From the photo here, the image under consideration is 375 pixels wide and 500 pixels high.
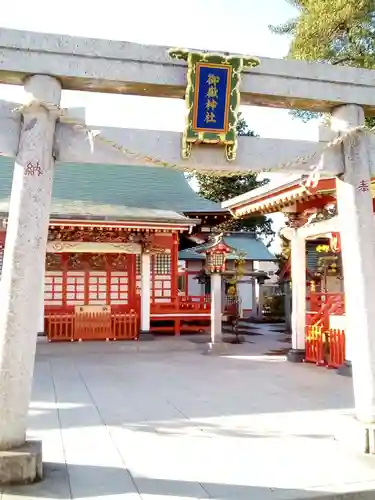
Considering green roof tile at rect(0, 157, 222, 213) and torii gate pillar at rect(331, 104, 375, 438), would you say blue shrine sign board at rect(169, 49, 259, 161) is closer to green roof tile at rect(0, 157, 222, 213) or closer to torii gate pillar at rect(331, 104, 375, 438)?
torii gate pillar at rect(331, 104, 375, 438)

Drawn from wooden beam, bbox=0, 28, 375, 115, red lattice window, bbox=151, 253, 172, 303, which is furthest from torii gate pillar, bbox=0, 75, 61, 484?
Answer: red lattice window, bbox=151, 253, 172, 303

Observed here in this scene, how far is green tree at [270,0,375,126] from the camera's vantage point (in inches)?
595

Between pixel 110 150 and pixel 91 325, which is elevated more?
pixel 110 150

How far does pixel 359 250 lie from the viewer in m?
5.61

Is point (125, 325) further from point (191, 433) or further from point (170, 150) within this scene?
point (170, 150)

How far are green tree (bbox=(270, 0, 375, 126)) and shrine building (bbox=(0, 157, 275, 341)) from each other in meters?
6.56

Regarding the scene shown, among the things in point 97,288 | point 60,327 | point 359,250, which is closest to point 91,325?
point 60,327

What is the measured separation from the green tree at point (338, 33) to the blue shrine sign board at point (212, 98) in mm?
11461

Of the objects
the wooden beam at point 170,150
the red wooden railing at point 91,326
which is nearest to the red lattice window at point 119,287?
the red wooden railing at point 91,326

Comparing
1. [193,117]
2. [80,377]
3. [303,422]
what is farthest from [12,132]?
[80,377]

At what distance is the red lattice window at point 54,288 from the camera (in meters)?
17.7

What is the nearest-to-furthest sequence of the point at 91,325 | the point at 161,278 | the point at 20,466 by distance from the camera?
the point at 20,466
the point at 91,325
the point at 161,278

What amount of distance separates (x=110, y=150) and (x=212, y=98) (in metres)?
1.22

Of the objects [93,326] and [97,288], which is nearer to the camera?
[93,326]
